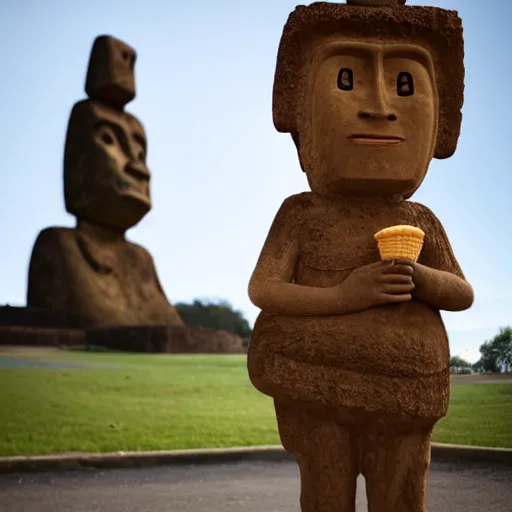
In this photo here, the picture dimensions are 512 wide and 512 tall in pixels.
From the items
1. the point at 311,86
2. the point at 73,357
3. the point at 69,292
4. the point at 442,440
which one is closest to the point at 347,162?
the point at 311,86

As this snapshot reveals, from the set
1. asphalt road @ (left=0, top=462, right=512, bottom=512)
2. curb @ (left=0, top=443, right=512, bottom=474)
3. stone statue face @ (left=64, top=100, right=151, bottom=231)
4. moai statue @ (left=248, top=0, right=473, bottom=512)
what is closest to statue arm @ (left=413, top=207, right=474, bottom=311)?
moai statue @ (left=248, top=0, right=473, bottom=512)

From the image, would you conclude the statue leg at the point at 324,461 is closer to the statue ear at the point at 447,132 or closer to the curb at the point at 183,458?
the statue ear at the point at 447,132

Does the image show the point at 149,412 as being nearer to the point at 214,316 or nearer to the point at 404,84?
the point at 404,84

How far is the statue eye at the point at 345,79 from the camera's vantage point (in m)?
2.69

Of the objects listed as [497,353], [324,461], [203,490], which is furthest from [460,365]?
[324,461]

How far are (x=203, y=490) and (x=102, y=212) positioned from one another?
985cm

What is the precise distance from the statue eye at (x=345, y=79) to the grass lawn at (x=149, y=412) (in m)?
3.26

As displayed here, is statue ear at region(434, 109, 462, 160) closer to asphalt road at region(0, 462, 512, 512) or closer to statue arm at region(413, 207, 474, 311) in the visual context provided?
statue arm at region(413, 207, 474, 311)

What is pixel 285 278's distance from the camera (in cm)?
266

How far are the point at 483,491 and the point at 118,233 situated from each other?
11.2 meters

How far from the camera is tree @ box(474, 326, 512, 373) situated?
15.7ft

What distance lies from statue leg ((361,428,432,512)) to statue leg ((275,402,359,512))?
11 centimetres

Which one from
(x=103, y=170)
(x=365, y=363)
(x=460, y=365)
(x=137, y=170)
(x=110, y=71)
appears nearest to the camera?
(x=365, y=363)

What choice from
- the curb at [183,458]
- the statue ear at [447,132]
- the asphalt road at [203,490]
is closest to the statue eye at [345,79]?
the statue ear at [447,132]
